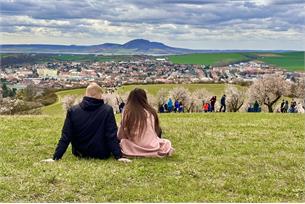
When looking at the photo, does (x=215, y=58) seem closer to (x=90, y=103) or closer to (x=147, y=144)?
(x=147, y=144)

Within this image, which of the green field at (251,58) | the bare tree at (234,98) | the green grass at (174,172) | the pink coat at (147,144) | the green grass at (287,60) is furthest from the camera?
the green field at (251,58)

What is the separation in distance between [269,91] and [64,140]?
2992 inches

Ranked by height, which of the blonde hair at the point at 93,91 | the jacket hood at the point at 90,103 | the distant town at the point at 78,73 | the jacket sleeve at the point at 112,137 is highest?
the blonde hair at the point at 93,91

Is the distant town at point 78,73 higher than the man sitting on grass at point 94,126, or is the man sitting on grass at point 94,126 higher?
the man sitting on grass at point 94,126

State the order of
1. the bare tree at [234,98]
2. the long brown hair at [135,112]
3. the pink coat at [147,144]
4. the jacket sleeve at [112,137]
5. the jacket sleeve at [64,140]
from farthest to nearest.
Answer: the bare tree at [234,98] < the long brown hair at [135,112] < the pink coat at [147,144] < the jacket sleeve at [112,137] < the jacket sleeve at [64,140]

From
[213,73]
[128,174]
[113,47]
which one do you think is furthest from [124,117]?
[213,73]

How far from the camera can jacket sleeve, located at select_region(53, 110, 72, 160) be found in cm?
1268

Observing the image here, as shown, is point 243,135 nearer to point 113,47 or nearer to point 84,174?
point 84,174

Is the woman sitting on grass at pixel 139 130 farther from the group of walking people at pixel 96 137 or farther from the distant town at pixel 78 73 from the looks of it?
the distant town at pixel 78 73

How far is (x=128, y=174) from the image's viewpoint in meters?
11.0

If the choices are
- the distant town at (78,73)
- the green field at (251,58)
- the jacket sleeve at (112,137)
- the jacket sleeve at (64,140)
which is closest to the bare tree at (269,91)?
the distant town at (78,73)

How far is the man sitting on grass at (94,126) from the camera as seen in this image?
12.9 m

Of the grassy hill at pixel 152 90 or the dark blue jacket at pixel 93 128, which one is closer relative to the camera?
the dark blue jacket at pixel 93 128

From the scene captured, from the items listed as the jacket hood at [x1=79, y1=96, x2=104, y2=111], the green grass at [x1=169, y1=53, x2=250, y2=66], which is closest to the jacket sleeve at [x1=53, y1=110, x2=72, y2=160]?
the jacket hood at [x1=79, y1=96, x2=104, y2=111]
